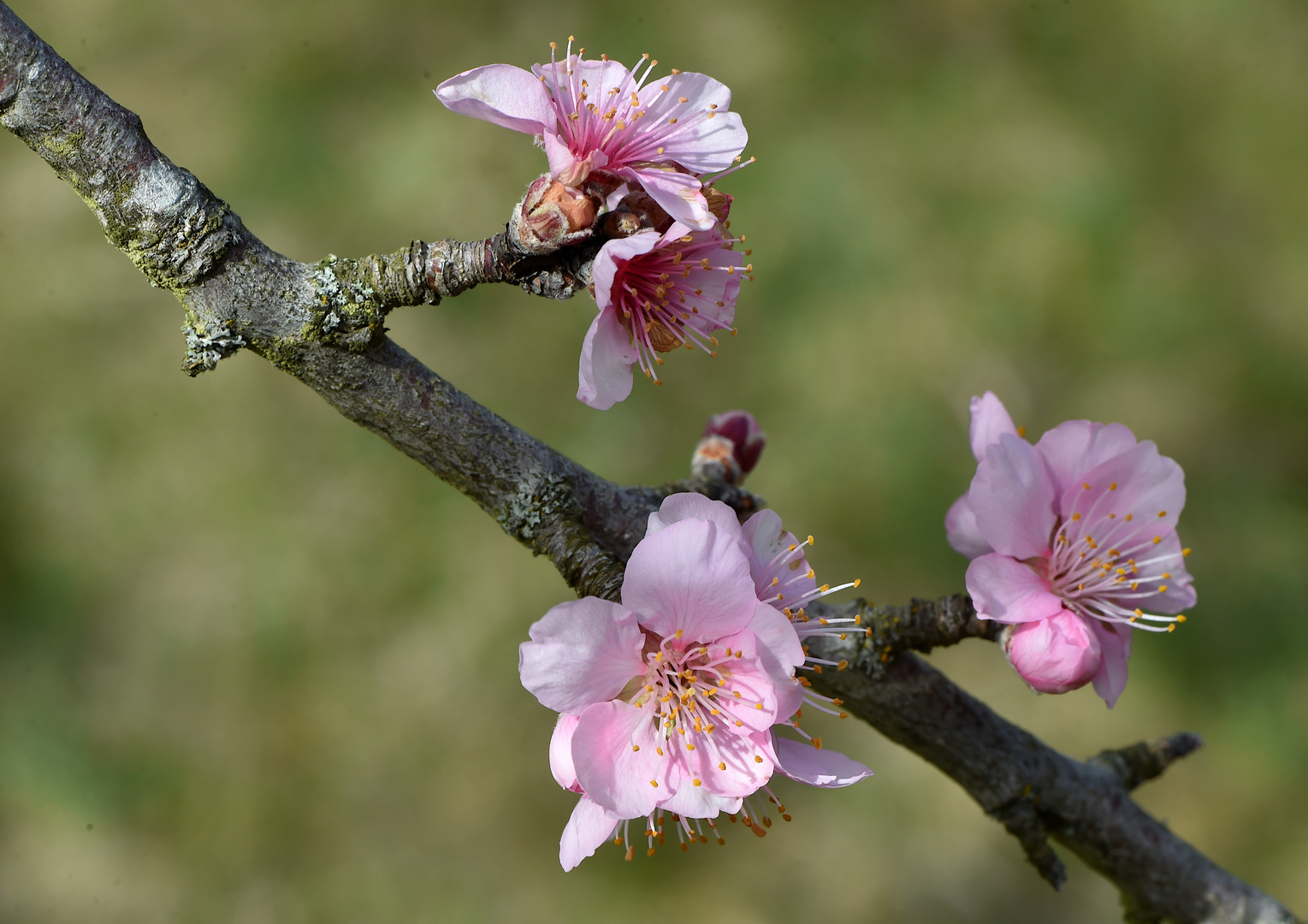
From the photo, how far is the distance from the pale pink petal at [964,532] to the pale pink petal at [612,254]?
1.83 ft

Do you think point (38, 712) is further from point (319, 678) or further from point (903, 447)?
point (903, 447)

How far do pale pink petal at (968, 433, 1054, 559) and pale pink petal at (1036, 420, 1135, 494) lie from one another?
35 mm

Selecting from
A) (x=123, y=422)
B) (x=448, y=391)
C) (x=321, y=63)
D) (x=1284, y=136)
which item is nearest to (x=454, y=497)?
(x=123, y=422)

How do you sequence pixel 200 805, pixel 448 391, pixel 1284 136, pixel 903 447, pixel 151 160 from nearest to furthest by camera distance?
pixel 151 160 → pixel 448 391 → pixel 200 805 → pixel 903 447 → pixel 1284 136

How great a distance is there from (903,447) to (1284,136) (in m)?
A: 1.77

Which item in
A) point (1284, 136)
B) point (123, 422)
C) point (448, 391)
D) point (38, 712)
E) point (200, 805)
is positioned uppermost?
point (1284, 136)

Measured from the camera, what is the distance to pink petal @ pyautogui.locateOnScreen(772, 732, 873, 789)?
2.93 feet

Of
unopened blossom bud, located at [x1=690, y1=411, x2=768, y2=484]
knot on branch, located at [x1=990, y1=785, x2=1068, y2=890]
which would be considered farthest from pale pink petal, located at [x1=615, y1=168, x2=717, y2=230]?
knot on branch, located at [x1=990, y1=785, x2=1068, y2=890]

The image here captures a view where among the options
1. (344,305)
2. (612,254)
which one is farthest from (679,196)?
(344,305)

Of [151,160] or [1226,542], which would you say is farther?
[1226,542]

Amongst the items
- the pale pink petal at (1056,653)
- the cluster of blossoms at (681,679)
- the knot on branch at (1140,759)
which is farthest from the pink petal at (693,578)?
the knot on branch at (1140,759)

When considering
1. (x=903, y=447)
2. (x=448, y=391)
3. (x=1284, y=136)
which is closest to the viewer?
(x=448, y=391)

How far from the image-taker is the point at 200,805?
269cm

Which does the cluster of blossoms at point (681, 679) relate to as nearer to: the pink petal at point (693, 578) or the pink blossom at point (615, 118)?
the pink petal at point (693, 578)
